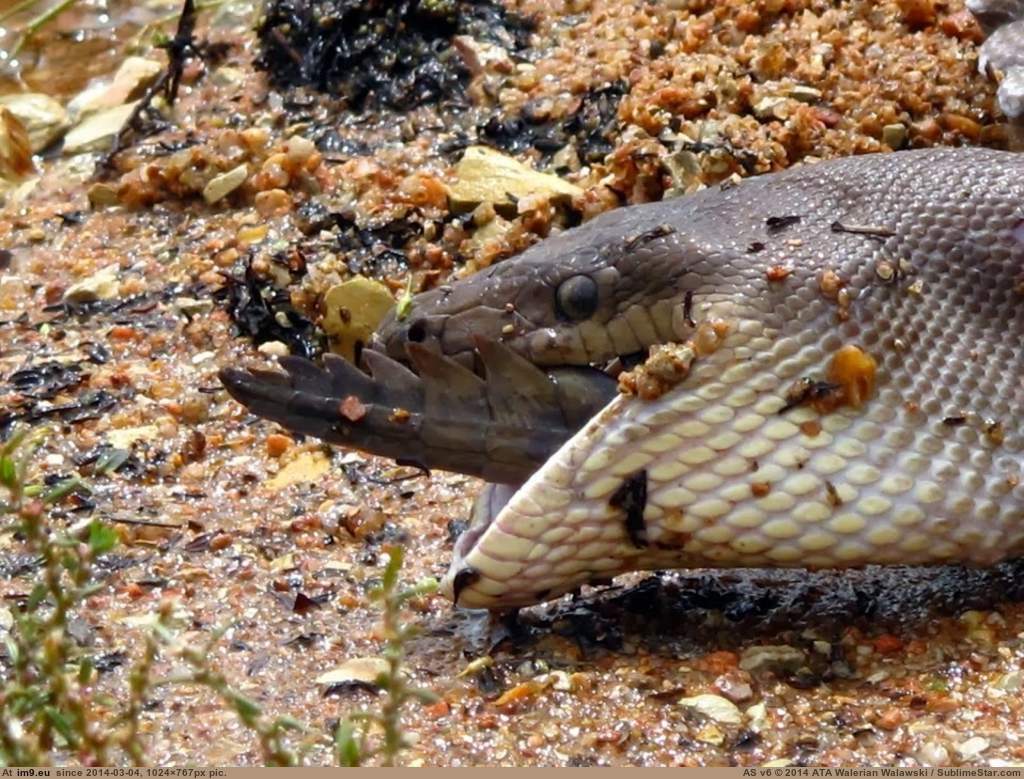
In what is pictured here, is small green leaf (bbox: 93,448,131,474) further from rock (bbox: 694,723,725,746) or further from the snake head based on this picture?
rock (bbox: 694,723,725,746)

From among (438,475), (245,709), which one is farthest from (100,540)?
(438,475)

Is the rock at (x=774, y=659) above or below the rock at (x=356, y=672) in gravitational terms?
below

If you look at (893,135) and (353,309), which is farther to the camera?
(893,135)

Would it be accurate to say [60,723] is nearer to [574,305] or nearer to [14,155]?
[574,305]

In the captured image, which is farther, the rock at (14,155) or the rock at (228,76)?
the rock at (14,155)

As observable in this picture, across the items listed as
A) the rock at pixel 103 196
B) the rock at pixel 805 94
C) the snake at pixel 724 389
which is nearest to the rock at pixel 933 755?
the snake at pixel 724 389

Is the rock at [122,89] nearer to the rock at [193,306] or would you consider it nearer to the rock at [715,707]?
the rock at [193,306]

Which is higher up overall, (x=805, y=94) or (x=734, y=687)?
(x=805, y=94)

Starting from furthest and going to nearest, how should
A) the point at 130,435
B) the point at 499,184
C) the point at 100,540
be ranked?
the point at 499,184 → the point at 130,435 → the point at 100,540
